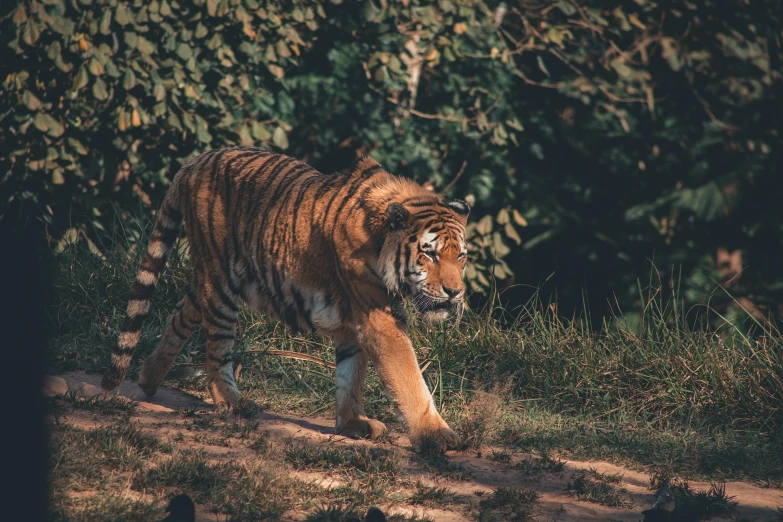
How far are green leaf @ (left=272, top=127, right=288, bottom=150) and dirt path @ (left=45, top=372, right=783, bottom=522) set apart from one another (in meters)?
2.89

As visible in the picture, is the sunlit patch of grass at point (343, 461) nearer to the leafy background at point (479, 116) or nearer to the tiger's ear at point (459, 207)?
the tiger's ear at point (459, 207)

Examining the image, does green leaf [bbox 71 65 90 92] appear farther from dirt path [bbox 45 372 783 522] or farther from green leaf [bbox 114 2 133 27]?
dirt path [bbox 45 372 783 522]

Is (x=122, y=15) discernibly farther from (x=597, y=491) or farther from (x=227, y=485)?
(x=597, y=491)

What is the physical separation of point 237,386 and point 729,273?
5273 millimetres

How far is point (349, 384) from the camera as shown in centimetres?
493

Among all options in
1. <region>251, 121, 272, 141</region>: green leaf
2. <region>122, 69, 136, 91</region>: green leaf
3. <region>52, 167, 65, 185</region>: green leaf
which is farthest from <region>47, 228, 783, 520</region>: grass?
<region>251, 121, 272, 141</region>: green leaf

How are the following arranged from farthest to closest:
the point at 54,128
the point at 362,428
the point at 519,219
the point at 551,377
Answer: the point at 519,219
the point at 54,128
the point at 551,377
the point at 362,428

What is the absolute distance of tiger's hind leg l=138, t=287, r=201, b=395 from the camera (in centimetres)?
527

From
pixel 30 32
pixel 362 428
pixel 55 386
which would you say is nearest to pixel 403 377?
pixel 362 428

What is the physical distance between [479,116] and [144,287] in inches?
157

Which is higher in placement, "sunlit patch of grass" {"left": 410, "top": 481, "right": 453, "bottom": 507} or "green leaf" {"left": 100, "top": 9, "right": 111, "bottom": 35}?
"green leaf" {"left": 100, "top": 9, "right": 111, "bottom": 35}

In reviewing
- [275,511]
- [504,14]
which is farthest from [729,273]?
[275,511]

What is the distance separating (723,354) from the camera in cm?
546

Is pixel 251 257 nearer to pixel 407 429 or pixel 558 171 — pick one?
pixel 407 429
